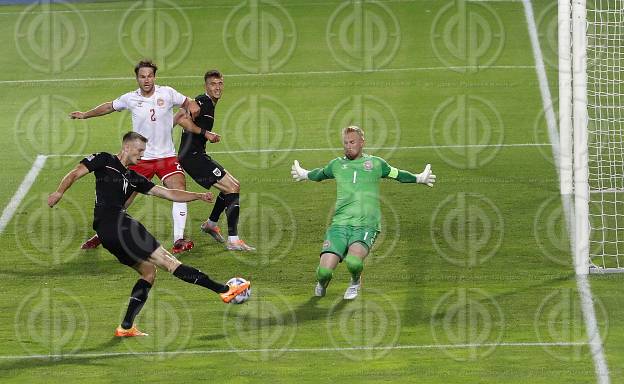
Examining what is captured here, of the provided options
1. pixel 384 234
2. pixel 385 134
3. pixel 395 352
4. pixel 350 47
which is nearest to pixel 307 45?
pixel 350 47

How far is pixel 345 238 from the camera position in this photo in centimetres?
1583

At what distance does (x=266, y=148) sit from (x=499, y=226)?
5.64 m

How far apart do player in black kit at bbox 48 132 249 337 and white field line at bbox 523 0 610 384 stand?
11.5ft

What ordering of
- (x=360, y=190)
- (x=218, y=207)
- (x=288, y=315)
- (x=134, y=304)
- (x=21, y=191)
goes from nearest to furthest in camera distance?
(x=134, y=304), (x=288, y=315), (x=360, y=190), (x=218, y=207), (x=21, y=191)

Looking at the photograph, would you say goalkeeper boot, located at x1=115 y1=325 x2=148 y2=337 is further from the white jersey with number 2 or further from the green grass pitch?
the white jersey with number 2

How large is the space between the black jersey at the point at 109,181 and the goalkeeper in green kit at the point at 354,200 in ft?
7.13

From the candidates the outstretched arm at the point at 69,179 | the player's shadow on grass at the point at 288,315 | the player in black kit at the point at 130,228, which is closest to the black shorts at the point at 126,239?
the player in black kit at the point at 130,228

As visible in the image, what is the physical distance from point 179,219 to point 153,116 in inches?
50.5

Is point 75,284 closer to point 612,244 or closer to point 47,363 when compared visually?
point 47,363

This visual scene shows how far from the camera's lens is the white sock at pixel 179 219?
58.2 feet

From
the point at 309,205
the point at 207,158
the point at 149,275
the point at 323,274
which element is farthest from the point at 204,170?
the point at 149,275

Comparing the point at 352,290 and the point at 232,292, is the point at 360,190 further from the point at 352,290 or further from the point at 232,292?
the point at 232,292

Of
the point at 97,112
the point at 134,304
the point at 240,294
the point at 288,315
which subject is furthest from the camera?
the point at 97,112

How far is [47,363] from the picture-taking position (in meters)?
13.8
